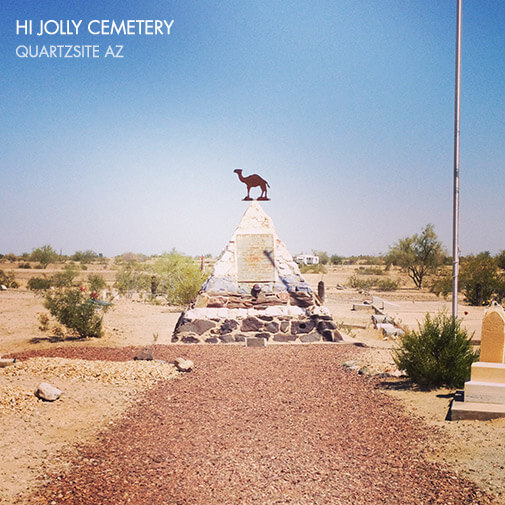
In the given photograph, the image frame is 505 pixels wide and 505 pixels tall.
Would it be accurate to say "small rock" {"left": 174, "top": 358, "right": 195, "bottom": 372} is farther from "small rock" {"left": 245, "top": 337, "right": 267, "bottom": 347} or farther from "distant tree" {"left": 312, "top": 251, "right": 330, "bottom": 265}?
"distant tree" {"left": 312, "top": 251, "right": 330, "bottom": 265}

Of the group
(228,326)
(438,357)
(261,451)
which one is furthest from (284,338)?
(261,451)

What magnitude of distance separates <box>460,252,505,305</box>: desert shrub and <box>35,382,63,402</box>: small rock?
22982mm

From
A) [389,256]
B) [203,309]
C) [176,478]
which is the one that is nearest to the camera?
[176,478]

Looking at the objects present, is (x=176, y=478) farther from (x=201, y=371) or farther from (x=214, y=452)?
(x=201, y=371)

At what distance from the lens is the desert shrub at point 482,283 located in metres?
26.5

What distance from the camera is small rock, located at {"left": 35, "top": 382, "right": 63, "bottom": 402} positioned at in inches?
311

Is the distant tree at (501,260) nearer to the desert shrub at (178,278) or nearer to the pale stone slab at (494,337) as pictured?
the desert shrub at (178,278)

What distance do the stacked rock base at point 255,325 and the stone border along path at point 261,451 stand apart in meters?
3.71

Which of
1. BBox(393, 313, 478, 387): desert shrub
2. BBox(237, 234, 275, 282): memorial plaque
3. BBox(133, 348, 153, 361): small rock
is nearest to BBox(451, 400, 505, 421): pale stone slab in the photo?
BBox(393, 313, 478, 387): desert shrub

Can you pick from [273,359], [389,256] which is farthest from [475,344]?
[389,256]

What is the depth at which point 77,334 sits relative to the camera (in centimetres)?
1484

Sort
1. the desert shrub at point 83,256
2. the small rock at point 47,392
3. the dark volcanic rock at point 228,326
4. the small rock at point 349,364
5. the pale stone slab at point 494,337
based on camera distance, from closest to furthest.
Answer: the pale stone slab at point 494,337 → the small rock at point 47,392 → the small rock at point 349,364 → the dark volcanic rock at point 228,326 → the desert shrub at point 83,256

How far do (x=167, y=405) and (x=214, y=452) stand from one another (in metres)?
2.12

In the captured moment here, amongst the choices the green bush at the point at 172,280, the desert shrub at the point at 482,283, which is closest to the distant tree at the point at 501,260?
the desert shrub at the point at 482,283
